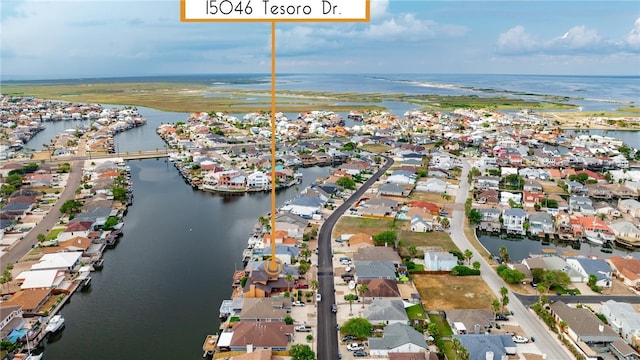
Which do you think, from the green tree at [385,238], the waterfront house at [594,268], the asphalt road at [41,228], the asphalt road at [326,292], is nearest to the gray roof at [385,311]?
the asphalt road at [326,292]

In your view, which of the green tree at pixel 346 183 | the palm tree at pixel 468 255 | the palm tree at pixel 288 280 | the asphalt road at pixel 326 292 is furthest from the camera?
the green tree at pixel 346 183

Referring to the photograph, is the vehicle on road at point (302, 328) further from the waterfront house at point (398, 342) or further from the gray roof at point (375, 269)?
the gray roof at point (375, 269)

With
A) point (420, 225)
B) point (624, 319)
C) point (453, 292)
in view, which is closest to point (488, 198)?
point (420, 225)

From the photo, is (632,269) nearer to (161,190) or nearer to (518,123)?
(161,190)

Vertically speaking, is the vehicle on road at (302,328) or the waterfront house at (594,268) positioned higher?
the waterfront house at (594,268)

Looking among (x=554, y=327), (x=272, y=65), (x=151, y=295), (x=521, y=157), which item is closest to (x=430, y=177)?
(x=521, y=157)

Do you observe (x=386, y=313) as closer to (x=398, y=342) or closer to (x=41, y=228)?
(x=398, y=342)

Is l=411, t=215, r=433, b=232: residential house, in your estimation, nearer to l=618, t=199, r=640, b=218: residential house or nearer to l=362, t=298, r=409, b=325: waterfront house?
→ l=362, t=298, r=409, b=325: waterfront house
